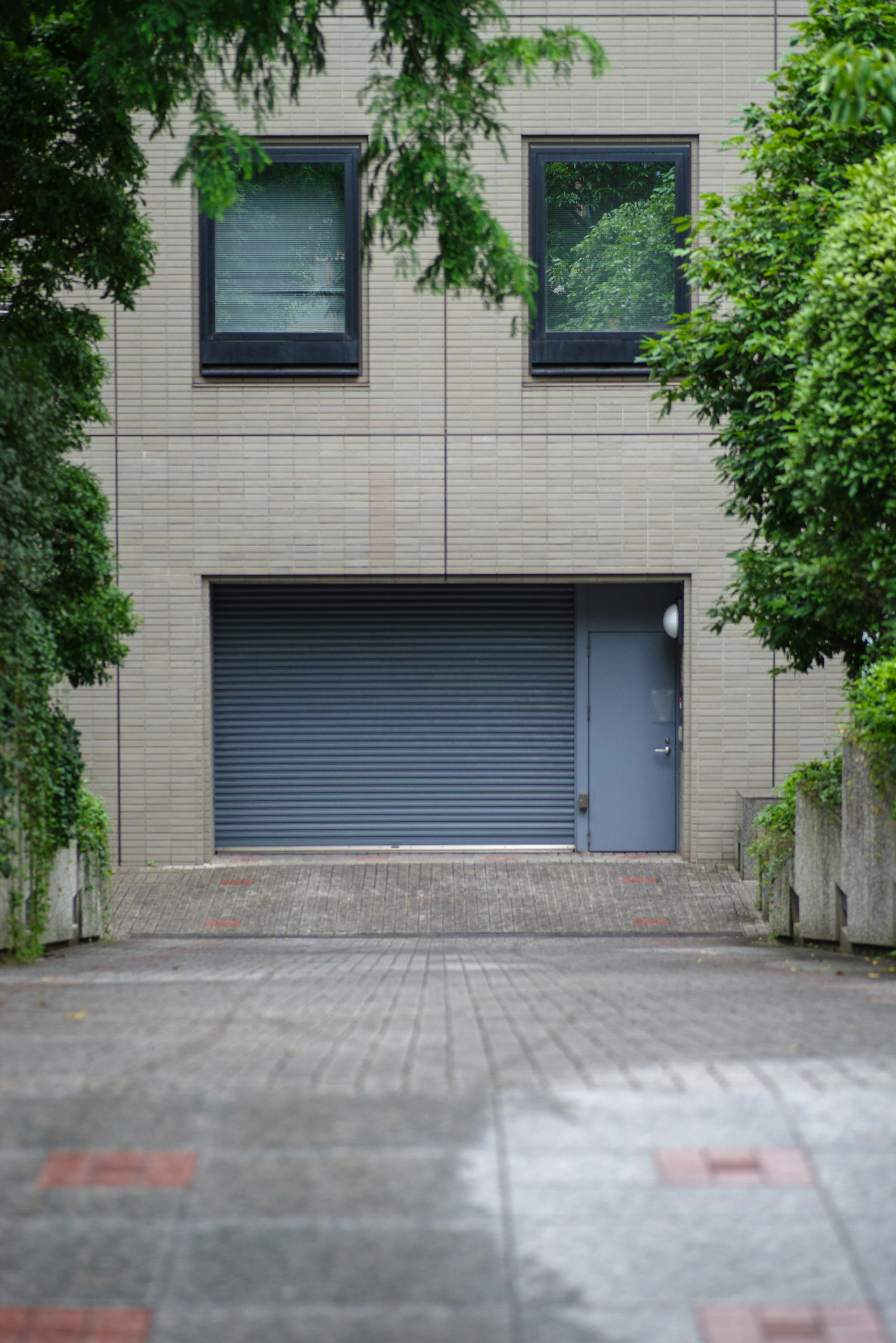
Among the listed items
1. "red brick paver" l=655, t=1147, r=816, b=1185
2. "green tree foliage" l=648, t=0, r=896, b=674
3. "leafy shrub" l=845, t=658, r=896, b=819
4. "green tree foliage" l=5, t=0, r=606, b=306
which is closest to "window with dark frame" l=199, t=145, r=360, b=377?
"green tree foliage" l=648, t=0, r=896, b=674

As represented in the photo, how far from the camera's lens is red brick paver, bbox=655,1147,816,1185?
2883 mm

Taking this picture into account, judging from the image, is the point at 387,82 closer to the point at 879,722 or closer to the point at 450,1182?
the point at 879,722

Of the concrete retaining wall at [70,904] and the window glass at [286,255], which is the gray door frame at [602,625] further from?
the concrete retaining wall at [70,904]

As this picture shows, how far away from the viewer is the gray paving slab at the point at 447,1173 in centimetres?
254

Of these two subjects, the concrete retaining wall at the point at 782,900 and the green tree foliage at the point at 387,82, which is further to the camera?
the concrete retaining wall at the point at 782,900

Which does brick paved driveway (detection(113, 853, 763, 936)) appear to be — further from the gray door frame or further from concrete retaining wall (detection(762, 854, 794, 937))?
concrete retaining wall (detection(762, 854, 794, 937))

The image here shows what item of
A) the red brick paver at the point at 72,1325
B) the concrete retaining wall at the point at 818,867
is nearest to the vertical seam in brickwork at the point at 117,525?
the concrete retaining wall at the point at 818,867

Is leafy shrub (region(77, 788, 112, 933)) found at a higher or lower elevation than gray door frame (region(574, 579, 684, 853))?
lower

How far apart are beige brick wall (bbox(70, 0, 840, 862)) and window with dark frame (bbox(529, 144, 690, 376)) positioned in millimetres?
247

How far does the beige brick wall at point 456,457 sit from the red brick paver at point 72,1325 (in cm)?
1036

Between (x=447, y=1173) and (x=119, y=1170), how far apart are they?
83 centimetres

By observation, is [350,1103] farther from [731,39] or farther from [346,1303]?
[731,39]

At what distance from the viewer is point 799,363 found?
24.5 feet

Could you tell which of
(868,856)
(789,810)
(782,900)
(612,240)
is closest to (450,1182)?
(868,856)
